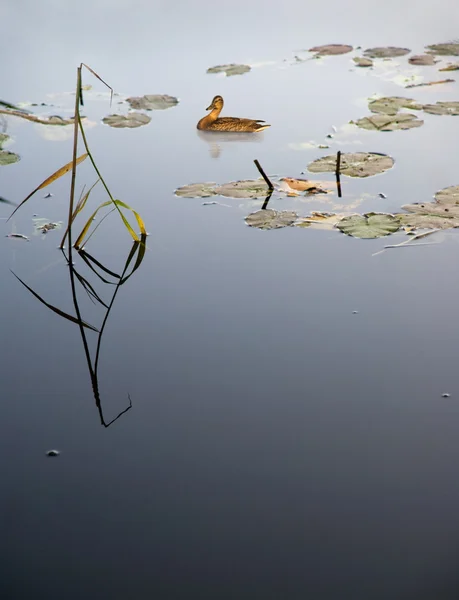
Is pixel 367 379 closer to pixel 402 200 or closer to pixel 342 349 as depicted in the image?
pixel 342 349

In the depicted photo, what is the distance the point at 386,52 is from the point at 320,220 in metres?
3.03

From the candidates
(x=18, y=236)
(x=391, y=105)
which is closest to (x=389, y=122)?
(x=391, y=105)

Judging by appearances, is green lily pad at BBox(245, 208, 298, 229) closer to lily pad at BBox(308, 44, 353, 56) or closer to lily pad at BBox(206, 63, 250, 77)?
lily pad at BBox(206, 63, 250, 77)

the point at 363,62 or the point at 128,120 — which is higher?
the point at 363,62

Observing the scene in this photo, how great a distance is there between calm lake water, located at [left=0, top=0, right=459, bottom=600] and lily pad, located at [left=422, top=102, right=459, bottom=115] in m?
0.21

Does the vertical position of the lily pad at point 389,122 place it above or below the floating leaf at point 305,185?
above

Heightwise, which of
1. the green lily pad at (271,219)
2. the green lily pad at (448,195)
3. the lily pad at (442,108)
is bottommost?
the green lily pad at (271,219)

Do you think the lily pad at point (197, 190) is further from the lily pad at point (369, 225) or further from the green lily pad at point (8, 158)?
the green lily pad at point (8, 158)

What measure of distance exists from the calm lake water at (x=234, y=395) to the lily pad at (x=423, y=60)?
4.45ft

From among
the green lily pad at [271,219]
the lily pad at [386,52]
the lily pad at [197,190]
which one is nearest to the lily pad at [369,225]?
the green lily pad at [271,219]

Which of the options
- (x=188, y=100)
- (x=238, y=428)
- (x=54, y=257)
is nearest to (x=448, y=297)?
(x=238, y=428)

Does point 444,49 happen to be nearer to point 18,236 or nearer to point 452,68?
point 452,68

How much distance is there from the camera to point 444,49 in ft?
18.2

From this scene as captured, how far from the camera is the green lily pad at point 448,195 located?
10.1 feet
